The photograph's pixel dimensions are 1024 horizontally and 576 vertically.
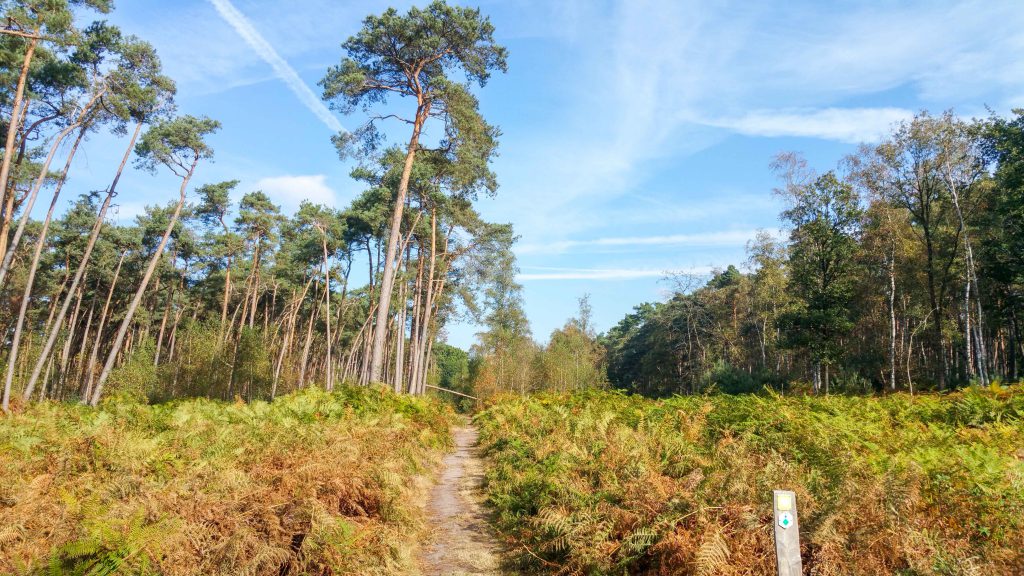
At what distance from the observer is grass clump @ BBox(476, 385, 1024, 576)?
3918mm

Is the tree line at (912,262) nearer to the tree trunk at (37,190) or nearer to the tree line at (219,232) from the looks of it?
the tree line at (219,232)

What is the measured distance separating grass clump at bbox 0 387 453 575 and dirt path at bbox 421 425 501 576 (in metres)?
0.34

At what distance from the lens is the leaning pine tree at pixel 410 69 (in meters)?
16.1

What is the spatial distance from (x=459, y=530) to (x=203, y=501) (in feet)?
10.3

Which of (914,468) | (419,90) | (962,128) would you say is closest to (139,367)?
(419,90)

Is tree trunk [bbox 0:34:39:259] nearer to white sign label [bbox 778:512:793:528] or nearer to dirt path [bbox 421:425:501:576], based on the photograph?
dirt path [bbox 421:425:501:576]

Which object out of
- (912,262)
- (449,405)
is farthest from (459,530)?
(912,262)

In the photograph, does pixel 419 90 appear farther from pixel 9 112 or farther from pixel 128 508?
pixel 128 508

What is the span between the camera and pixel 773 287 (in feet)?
119

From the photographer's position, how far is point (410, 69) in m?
17.5

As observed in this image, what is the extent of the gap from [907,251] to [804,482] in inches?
1063

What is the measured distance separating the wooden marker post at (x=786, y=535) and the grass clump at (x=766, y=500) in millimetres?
704

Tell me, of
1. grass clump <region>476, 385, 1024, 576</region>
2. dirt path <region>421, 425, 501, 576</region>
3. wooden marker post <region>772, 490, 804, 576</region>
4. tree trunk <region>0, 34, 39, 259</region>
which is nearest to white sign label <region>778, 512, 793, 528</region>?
wooden marker post <region>772, 490, 804, 576</region>

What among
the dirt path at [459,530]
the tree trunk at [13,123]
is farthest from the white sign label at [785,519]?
the tree trunk at [13,123]
